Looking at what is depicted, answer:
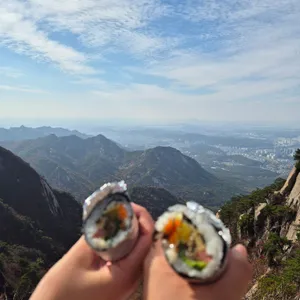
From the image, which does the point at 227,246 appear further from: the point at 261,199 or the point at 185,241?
the point at 261,199

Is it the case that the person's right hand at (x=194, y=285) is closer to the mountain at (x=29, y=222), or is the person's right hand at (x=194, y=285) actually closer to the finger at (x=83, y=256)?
the finger at (x=83, y=256)

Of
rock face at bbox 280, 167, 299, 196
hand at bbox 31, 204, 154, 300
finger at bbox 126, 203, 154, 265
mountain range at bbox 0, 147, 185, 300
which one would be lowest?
mountain range at bbox 0, 147, 185, 300

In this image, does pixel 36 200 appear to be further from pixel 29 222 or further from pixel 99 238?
pixel 99 238

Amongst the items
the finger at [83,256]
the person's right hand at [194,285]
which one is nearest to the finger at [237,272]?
the person's right hand at [194,285]

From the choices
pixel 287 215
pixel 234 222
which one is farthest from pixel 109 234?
pixel 234 222

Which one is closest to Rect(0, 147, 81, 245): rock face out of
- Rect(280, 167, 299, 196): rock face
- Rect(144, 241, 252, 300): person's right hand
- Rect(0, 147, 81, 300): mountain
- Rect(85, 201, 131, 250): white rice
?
Rect(0, 147, 81, 300): mountain

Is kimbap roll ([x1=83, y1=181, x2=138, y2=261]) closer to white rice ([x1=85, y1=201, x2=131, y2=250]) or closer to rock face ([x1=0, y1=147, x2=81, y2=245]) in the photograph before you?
white rice ([x1=85, y1=201, x2=131, y2=250])

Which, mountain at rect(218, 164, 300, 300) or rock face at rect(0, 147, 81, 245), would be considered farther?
rock face at rect(0, 147, 81, 245)
